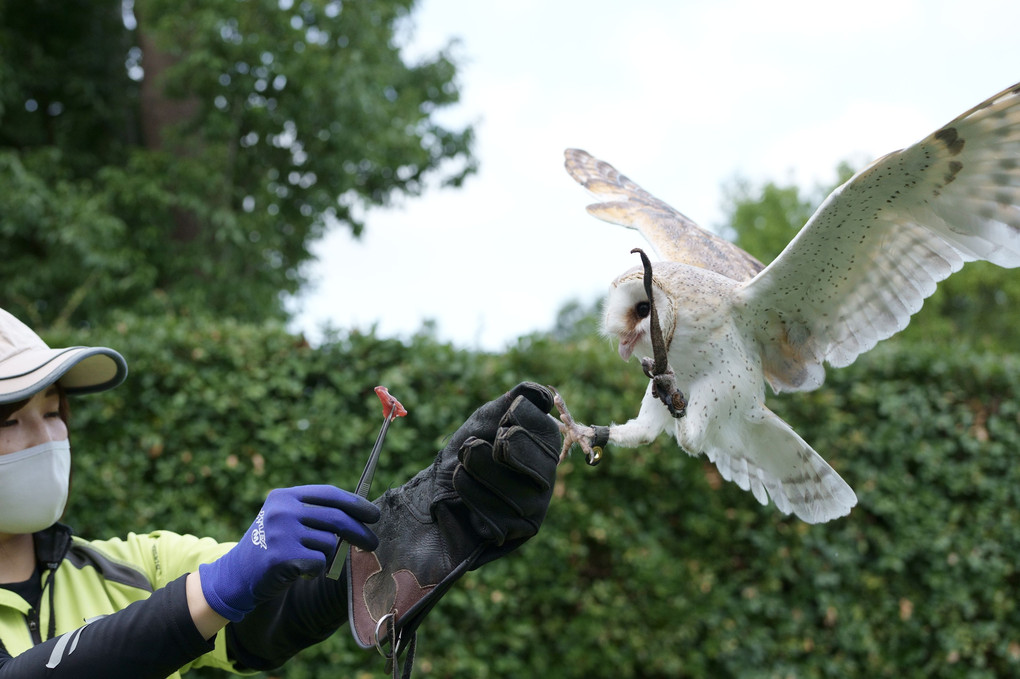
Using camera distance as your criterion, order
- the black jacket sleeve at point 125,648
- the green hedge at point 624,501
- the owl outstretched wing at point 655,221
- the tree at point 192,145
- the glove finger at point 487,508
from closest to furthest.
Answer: the black jacket sleeve at point 125,648
the glove finger at point 487,508
the owl outstretched wing at point 655,221
the green hedge at point 624,501
the tree at point 192,145

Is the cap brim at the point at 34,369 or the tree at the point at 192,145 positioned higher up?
the tree at the point at 192,145

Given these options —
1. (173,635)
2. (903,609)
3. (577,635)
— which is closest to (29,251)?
(577,635)

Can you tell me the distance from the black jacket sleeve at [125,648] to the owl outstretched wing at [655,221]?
5.41ft

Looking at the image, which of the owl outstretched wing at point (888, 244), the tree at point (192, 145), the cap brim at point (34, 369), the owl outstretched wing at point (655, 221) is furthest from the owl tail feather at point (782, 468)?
the tree at point (192, 145)

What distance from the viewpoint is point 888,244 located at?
1906 millimetres

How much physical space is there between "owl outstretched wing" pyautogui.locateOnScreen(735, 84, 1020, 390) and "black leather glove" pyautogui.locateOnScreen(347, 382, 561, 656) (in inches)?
26.9

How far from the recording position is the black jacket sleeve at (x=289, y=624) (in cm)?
177

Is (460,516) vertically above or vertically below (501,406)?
below

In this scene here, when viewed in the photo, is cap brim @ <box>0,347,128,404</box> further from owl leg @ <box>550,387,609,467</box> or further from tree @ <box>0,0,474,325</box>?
tree @ <box>0,0,474,325</box>

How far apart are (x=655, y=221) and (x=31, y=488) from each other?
1924 millimetres

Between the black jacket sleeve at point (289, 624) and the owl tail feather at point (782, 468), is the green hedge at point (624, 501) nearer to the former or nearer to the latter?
A: the black jacket sleeve at point (289, 624)

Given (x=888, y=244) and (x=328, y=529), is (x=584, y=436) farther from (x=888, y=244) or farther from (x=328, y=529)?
(x=888, y=244)

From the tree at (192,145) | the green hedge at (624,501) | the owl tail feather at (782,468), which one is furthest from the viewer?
the tree at (192,145)

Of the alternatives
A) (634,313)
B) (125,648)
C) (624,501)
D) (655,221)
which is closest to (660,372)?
(634,313)
